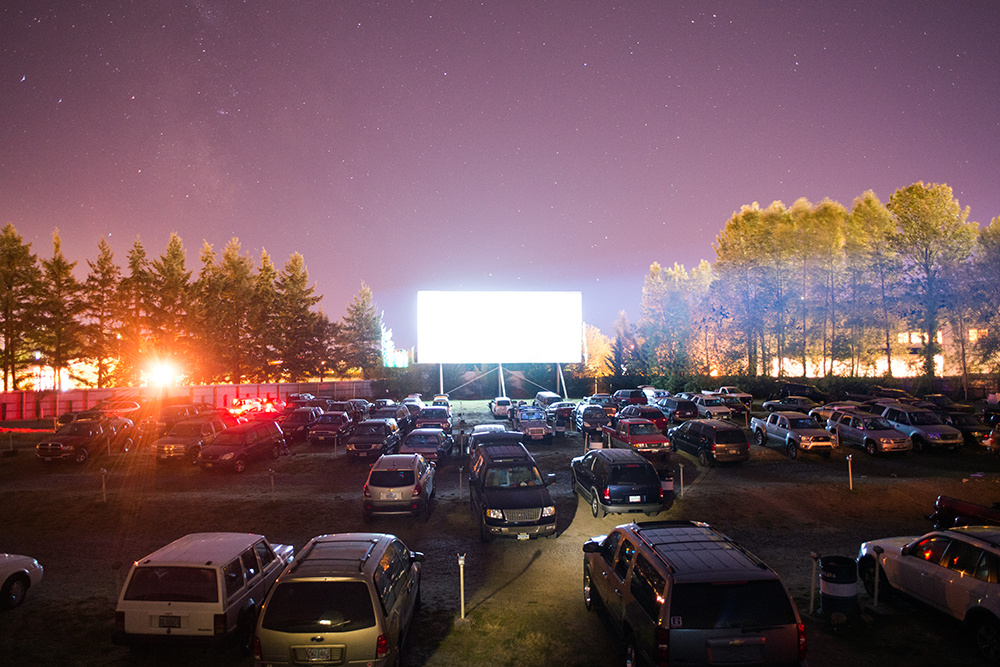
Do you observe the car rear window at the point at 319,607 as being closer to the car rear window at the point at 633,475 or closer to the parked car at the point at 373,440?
the car rear window at the point at 633,475

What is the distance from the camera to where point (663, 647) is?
5.86m

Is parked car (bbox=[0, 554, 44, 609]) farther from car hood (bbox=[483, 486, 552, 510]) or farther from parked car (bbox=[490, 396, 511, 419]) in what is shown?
parked car (bbox=[490, 396, 511, 419])

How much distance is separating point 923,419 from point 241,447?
1108 inches

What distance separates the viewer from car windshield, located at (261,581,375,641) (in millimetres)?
6191

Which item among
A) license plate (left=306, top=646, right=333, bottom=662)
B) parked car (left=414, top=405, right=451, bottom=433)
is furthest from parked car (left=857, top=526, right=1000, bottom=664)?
parked car (left=414, top=405, right=451, bottom=433)

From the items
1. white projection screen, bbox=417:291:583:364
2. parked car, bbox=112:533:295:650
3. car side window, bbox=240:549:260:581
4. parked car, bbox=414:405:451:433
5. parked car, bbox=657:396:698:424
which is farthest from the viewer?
white projection screen, bbox=417:291:583:364

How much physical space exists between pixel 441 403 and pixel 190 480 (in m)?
22.4

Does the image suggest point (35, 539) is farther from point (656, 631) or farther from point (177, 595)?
point (656, 631)

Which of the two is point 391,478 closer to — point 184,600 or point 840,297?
point 184,600

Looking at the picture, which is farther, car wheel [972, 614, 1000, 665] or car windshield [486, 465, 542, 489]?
car windshield [486, 465, 542, 489]

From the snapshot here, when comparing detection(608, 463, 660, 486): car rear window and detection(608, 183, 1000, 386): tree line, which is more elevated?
detection(608, 183, 1000, 386): tree line

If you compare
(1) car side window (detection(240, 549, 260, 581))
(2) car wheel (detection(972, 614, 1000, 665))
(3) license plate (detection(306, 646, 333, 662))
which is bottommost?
(2) car wheel (detection(972, 614, 1000, 665))

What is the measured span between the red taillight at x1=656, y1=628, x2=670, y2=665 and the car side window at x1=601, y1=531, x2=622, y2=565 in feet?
6.99

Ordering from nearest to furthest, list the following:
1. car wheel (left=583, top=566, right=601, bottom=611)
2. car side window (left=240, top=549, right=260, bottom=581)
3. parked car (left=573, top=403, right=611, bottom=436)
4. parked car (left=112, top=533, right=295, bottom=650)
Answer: parked car (left=112, top=533, right=295, bottom=650), car side window (left=240, top=549, right=260, bottom=581), car wheel (left=583, top=566, right=601, bottom=611), parked car (left=573, top=403, right=611, bottom=436)
